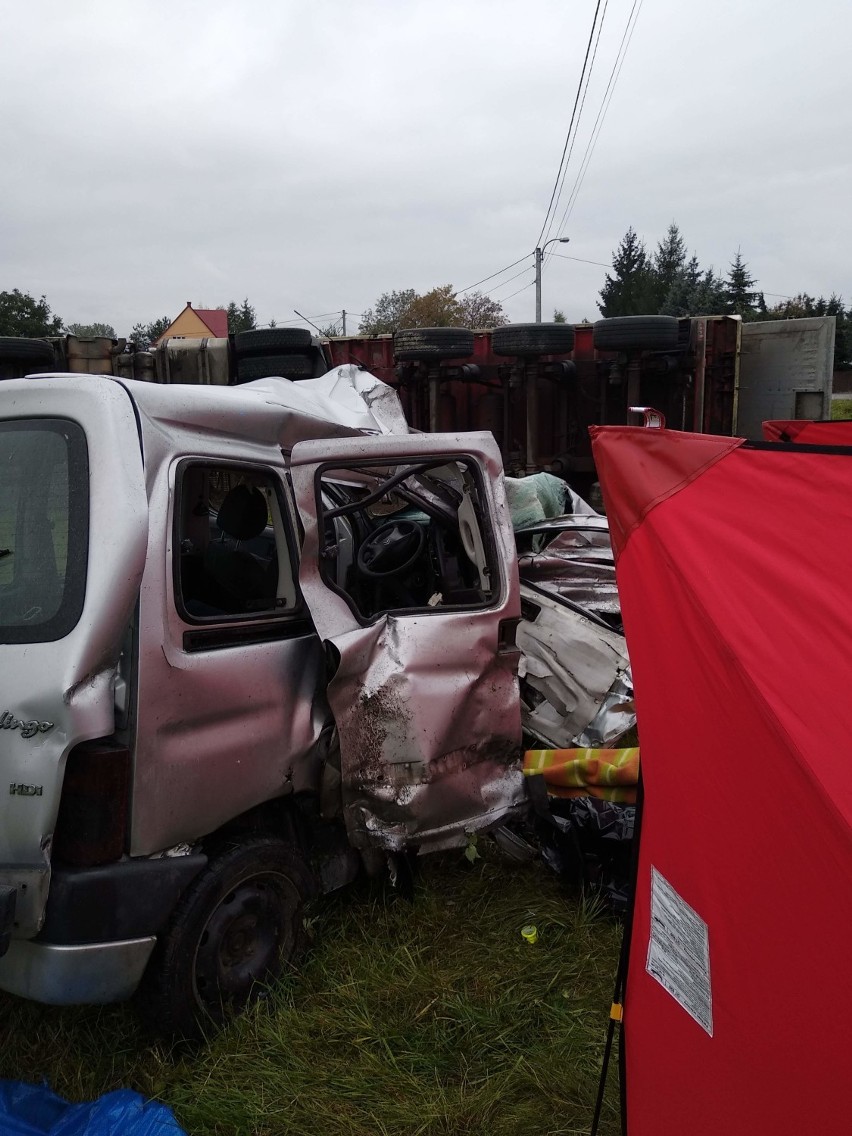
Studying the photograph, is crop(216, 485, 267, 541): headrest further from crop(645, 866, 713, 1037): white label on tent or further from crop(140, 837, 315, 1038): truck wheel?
crop(645, 866, 713, 1037): white label on tent

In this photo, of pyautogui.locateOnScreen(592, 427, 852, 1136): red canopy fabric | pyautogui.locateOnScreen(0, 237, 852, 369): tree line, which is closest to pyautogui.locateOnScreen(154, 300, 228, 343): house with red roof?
pyautogui.locateOnScreen(0, 237, 852, 369): tree line

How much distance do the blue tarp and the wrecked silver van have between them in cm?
25

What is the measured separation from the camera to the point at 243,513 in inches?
125

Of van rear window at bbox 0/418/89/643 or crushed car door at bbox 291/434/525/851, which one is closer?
van rear window at bbox 0/418/89/643

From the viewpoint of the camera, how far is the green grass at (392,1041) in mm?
2371

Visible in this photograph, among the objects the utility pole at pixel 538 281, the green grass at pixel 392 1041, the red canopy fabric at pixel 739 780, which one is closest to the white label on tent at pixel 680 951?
the red canopy fabric at pixel 739 780

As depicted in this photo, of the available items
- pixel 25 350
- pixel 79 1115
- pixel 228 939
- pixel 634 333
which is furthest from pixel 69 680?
pixel 634 333

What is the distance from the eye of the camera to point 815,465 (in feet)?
5.28

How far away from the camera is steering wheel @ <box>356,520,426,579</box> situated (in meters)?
3.52

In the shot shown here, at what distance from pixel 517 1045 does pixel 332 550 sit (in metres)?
1.88

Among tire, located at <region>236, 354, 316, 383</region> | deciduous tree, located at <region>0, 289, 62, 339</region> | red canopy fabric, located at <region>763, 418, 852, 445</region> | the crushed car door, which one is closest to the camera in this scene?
red canopy fabric, located at <region>763, 418, 852, 445</region>

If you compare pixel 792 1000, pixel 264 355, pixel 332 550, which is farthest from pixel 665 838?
pixel 264 355

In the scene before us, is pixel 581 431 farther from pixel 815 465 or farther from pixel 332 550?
pixel 815 465

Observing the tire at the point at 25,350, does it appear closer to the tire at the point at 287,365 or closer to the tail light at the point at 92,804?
the tire at the point at 287,365
